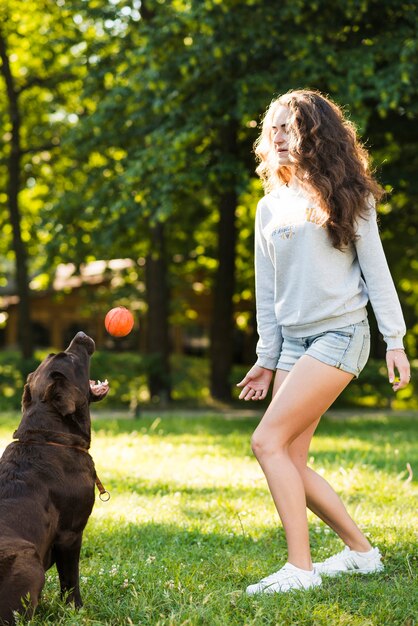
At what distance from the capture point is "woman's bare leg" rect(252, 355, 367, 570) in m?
3.99

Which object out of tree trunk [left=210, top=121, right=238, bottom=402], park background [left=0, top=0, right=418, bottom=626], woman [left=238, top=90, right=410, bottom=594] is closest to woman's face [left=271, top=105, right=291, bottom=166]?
woman [left=238, top=90, right=410, bottom=594]

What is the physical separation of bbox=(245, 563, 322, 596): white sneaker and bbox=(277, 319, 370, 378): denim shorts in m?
1.01

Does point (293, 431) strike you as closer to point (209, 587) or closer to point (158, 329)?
point (209, 587)

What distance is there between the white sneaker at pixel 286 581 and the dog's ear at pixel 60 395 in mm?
1242

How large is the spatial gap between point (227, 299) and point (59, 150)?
5640mm

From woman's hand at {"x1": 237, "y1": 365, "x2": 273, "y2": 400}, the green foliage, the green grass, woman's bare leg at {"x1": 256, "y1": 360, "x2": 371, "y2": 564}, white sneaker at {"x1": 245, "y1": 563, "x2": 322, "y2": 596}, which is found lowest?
the green foliage

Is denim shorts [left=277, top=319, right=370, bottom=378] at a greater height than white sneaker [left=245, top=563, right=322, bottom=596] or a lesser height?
greater

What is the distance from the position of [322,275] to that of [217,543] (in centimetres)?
200

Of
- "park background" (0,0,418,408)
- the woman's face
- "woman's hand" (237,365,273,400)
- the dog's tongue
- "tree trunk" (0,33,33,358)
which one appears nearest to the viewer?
the dog's tongue

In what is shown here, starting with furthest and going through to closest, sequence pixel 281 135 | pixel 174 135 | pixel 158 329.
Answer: pixel 158 329 < pixel 174 135 < pixel 281 135

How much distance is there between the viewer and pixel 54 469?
3.79m

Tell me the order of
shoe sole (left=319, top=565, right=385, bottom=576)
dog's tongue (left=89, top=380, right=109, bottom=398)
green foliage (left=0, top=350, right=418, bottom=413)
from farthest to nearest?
green foliage (left=0, top=350, right=418, bottom=413)
shoe sole (left=319, top=565, right=385, bottom=576)
dog's tongue (left=89, top=380, right=109, bottom=398)

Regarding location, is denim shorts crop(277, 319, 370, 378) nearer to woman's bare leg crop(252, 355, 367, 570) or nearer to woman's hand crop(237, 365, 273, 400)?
woman's bare leg crop(252, 355, 367, 570)

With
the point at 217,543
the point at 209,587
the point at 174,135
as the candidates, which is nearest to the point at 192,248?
the point at 174,135
